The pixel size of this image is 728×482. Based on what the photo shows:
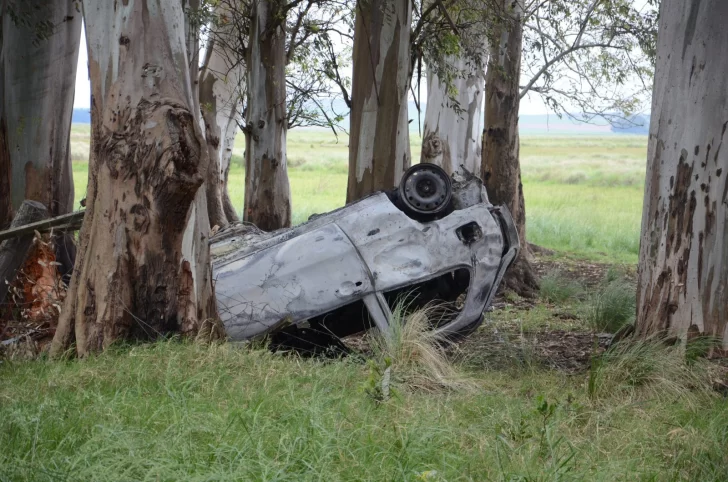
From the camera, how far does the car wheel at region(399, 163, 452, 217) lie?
7.32 metres

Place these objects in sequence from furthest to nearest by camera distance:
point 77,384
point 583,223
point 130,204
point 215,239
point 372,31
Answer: point 583,223
point 372,31
point 215,239
point 130,204
point 77,384

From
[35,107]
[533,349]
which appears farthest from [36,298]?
[533,349]

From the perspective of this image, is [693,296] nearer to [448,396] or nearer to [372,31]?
[448,396]

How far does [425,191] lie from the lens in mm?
7410

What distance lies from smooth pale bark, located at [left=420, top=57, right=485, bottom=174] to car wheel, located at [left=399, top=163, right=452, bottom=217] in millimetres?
8308

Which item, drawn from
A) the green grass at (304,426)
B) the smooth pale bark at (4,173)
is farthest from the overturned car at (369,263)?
the smooth pale bark at (4,173)

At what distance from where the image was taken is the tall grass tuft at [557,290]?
1196cm

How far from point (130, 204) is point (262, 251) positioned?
1.30 m

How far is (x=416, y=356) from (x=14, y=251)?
3290 mm

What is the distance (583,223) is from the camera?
25547mm

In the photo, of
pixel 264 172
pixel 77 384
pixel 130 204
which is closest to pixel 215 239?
pixel 130 204

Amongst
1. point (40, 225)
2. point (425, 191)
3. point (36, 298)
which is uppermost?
point (425, 191)

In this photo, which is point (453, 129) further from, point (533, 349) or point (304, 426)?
point (304, 426)

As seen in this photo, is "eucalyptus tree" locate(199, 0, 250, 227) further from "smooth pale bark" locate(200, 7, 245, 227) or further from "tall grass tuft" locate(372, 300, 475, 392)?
"tall grass tuft" locate(372, 300, 475, 392)
